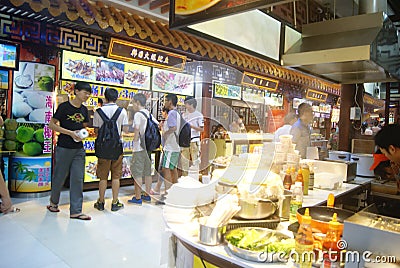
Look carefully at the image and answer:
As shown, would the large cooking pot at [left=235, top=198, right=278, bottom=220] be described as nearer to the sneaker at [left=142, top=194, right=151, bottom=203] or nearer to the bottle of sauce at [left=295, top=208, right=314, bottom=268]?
the bottle of sauce at [left=295, top=208, right=314, bottom=268]

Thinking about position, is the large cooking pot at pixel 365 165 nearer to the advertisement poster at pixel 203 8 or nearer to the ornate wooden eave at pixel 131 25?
the ornate wooden eave at pixel 131 25

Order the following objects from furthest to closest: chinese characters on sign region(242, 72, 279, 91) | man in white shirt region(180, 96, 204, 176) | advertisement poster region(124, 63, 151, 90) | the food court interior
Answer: chinese characters on sign region(242, 72, 279, 91) → advertisement poster region(124, 63, 151, 90) → man in white shirt region(180, 96, 204, 176) → the food court interior

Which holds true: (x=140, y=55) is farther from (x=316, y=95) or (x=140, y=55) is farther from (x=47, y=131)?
(x=316, y=95)

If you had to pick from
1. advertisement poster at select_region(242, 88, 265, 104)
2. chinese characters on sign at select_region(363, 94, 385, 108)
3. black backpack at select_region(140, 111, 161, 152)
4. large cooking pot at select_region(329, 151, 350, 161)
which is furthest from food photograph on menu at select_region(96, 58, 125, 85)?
chinese characters on sign at select_region(363, 94, 385, 108)

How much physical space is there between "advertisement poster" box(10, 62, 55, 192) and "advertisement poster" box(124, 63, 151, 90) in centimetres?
133

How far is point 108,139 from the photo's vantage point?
12.8 feet

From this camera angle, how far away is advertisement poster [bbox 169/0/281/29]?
1.78 m

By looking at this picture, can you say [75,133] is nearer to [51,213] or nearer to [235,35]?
[51,213]

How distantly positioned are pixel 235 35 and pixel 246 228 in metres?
1.64

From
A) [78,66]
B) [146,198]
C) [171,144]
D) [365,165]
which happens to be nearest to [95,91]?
[78,66]

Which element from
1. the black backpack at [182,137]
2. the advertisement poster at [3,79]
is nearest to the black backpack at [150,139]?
the black backpack at [182,137]

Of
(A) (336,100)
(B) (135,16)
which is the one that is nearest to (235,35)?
(B) (135,16)

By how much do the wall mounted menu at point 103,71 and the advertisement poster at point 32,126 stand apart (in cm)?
31

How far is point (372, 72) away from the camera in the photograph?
9.70 feet
